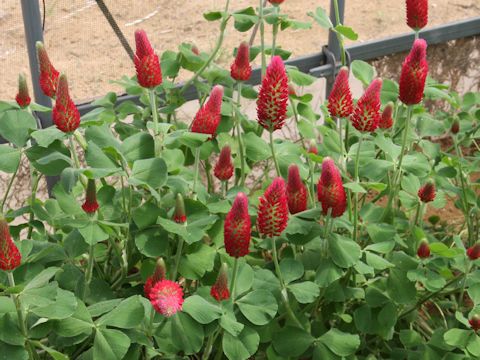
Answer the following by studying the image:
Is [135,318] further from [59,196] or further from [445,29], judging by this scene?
[445,29]

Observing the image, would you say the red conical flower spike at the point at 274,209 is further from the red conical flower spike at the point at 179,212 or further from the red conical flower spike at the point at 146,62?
the red conical flower spike at the point at 146,62

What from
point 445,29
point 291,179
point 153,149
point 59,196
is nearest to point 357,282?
point 291,179

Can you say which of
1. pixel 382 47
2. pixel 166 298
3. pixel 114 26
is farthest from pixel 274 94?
pixel 382 47

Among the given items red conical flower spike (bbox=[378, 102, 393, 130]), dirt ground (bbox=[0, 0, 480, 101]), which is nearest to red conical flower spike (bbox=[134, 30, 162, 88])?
red conical flower spike (bbox=[378, 102, 393, 130])

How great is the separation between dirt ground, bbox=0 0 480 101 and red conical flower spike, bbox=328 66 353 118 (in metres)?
1.24

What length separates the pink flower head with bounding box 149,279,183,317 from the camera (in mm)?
1672

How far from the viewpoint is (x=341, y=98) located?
204cm

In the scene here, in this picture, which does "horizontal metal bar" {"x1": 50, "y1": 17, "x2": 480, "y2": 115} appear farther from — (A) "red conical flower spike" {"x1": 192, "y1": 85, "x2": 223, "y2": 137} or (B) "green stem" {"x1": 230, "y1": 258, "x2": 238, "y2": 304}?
(B) "green stem" {"x1": 230, "y1": 258, "x2": 238, "y2": 304}

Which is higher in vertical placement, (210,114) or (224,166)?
(210,114)

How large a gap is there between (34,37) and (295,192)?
1368mm

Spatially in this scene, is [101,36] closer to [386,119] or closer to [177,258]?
[386,119]

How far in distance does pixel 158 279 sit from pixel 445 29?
244cm

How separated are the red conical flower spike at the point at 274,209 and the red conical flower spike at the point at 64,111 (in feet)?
1.36

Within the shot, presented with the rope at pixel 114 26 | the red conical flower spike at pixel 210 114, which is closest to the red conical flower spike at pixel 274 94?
the red conical flower spike at pixel 210 114
